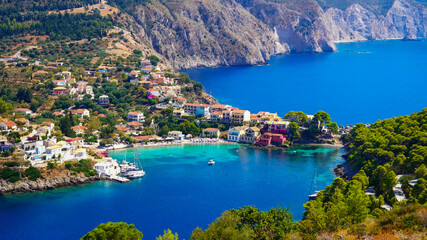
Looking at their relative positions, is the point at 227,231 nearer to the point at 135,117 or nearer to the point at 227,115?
the point at 227,115

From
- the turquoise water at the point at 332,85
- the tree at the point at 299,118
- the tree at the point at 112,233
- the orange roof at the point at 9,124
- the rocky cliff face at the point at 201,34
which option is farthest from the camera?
the rocky cliff face at the point at 201,34

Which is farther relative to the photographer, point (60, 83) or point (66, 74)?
point (66, 74)

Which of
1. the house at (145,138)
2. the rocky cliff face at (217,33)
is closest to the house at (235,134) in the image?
the house at (145,138)

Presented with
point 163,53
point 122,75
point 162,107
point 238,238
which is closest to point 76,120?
point 162,107

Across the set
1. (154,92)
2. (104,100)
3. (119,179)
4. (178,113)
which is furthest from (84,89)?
(119,179)

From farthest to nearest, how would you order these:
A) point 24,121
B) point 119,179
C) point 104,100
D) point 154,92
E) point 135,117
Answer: point 154,92 → point 104,100 → point 135,117 → point 24,121 → point 119,179

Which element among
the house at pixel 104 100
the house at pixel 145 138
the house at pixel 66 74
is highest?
the house at pixel 66 74

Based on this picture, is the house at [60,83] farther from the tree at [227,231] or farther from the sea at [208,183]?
the tree at [227,231]

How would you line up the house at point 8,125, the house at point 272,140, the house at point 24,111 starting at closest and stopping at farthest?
the house at point 8,125, the house at point 272,140, the house at point 24,111
